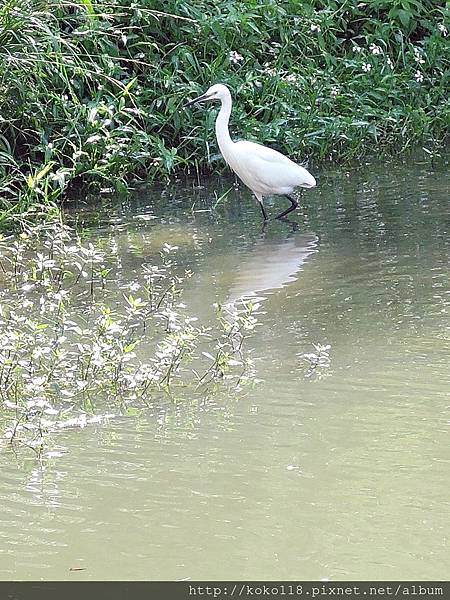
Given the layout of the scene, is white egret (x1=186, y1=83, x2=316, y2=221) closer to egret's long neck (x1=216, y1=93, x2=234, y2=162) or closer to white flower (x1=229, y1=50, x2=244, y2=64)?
egret's long neck (x1=216, y1=93, x2=234, y2=162)

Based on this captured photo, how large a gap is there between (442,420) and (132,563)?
56.2 inches

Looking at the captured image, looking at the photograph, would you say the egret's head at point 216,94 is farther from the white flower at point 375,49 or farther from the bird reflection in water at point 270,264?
the white flower at point 375,49

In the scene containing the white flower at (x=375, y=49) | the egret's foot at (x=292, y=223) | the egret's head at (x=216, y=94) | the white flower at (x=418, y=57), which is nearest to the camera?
the egret's foot at (x=292, y=223)

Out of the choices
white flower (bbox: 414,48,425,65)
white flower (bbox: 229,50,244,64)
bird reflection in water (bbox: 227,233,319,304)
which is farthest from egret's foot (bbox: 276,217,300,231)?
white flower (bbox: 414,48,425,65)

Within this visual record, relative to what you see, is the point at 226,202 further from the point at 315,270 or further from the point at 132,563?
→ the point at 132,563

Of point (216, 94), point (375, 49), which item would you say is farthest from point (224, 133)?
point (375, 49)

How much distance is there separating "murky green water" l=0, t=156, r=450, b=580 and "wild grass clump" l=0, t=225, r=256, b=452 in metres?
0.12

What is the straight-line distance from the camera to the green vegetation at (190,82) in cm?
866

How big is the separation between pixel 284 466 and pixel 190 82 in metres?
6.29

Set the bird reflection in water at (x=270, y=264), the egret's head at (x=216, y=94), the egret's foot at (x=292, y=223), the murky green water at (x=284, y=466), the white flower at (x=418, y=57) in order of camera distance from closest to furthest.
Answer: the murky green water at (x=284, y=466)
the bird reflection in water at (x=270, y=264)
the egret's foot at (x=292, y=223)
the egret's head at (x=216, y=94)
the white flower at (x=418, y=57)

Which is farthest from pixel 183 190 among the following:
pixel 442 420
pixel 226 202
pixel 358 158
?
pixel 442 420

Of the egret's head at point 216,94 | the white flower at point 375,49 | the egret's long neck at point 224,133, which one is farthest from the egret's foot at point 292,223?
the white flower at point 375,49

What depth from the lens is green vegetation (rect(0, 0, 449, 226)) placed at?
28.4ft

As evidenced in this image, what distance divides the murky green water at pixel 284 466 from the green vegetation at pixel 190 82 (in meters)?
2.72
